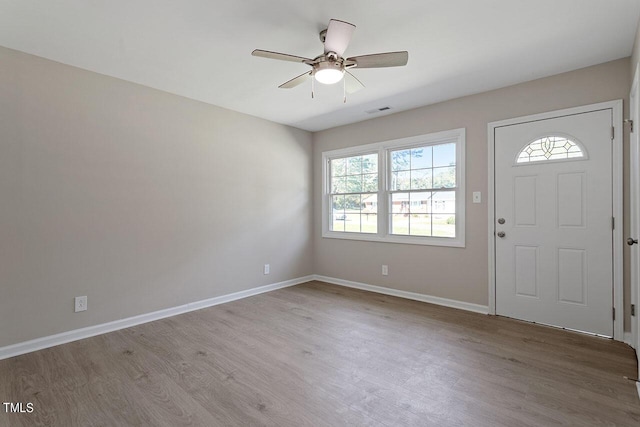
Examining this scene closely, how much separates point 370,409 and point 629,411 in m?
1.54

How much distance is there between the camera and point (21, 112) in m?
2.60

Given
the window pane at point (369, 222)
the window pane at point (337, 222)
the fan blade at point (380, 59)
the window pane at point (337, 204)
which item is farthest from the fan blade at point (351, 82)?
the window pane at point (337, 222)

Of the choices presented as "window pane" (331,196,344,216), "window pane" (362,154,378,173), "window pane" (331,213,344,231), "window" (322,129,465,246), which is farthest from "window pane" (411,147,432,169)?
"window pane" (331,213,344,231)

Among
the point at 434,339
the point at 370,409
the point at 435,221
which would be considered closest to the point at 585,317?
the point at 434,339

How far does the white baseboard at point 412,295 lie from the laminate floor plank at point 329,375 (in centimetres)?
24

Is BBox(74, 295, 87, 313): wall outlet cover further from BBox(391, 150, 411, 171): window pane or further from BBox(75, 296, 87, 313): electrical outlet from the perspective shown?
BBox(391, 150, 411, 171): window pane

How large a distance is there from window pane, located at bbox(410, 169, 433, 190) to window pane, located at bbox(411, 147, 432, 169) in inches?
2.7

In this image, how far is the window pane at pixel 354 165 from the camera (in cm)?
483

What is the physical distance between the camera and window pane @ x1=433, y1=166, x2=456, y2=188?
3.84 meters

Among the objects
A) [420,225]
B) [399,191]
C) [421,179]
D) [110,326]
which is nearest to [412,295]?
[420,225]

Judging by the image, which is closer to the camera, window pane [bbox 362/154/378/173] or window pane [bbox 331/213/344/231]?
window pane [bbox 362/154/378/173]

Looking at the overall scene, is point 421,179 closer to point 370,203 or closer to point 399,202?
point 399,202

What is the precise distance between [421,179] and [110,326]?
396 centimetres

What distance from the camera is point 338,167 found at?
512cm
